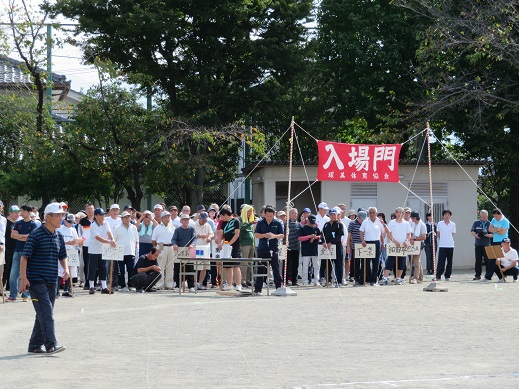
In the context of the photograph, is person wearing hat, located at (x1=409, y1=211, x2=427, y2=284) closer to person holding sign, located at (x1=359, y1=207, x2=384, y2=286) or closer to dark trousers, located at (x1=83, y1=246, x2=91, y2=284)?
person holding sign, located at (x1=359, y1=207, x2=384, y2=286)

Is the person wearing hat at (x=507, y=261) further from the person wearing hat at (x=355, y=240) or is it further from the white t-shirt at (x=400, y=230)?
the person wearing hat at (x=355, y=240)

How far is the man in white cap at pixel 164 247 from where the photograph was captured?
2256 cm

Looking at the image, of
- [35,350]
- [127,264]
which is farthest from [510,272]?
[35,350]

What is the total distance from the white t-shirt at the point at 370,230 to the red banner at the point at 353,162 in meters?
1.71

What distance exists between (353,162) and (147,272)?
6.88 metres

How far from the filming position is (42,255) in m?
11.5

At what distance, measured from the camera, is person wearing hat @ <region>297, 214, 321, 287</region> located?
23.7m

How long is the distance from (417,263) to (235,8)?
536 inches

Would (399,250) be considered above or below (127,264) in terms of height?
above

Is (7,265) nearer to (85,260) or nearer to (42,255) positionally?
(85,260)

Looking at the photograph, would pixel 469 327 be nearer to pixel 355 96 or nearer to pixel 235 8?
pixel 235 8

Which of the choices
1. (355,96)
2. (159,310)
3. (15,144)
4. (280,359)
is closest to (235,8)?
(355,96)

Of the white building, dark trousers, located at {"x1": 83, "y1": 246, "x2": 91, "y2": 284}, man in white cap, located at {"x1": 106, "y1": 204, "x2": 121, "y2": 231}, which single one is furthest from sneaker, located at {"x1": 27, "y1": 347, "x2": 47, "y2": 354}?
the white building

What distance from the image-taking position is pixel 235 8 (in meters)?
34.1
